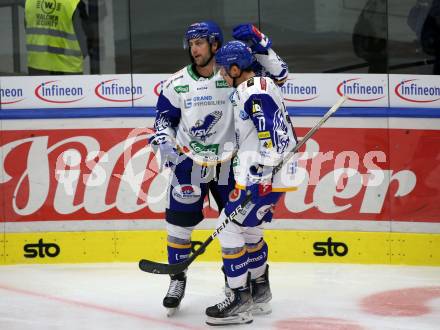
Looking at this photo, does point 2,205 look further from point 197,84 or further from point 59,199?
point 197,84

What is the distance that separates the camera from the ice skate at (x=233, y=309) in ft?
15.2

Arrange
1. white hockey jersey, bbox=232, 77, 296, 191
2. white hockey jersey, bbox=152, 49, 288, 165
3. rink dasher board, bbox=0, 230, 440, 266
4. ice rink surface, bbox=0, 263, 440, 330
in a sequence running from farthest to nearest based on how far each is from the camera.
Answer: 1. rink dasher board, bbox=0, 230, 440, 266
2. white hockey jersey, bbox=152, 49, 288, 165
3. ice rink surface, bbox=0, 263, 440, 330
4. white hockey jersey, bbox=232, 77, 296, 191

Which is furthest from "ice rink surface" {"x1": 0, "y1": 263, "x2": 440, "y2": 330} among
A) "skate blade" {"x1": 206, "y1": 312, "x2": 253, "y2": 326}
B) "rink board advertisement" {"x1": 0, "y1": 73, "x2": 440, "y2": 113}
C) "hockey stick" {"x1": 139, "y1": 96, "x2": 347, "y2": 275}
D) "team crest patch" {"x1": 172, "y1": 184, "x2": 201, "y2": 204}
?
"rink board advertisement" {"x1": 0, "y1": 73, "x2": 440, "y2": 113}

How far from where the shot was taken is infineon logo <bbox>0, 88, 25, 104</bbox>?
6207 millimetres

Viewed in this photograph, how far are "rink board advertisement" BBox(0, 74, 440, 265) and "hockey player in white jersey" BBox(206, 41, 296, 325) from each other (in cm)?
142

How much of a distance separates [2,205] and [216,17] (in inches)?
78.3

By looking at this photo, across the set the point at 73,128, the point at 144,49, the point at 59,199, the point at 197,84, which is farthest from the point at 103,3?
the point at 197,84

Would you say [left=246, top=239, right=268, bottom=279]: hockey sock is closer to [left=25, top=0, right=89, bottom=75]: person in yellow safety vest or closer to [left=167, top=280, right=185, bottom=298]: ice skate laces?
[left=167, top=280, right=185, bottom=298]: ice skate laces

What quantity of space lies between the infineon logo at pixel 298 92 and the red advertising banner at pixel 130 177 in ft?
0.76

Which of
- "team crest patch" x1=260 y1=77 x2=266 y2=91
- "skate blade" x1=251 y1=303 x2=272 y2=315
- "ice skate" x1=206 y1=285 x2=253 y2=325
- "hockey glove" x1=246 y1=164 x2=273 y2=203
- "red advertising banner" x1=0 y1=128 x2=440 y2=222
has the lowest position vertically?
"skate blade" x1=251 y1=303 x2=272 y2=315

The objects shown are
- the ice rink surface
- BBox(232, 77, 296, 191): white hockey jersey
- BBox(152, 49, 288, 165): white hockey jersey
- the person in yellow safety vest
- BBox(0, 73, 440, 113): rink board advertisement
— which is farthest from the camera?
the person in yellow safety vest

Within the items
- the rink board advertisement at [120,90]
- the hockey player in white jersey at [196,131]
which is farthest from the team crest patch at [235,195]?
the rink board advertisement at [120,90]

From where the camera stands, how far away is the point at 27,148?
20.4 feet

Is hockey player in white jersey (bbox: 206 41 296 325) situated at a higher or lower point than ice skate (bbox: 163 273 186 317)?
higher
